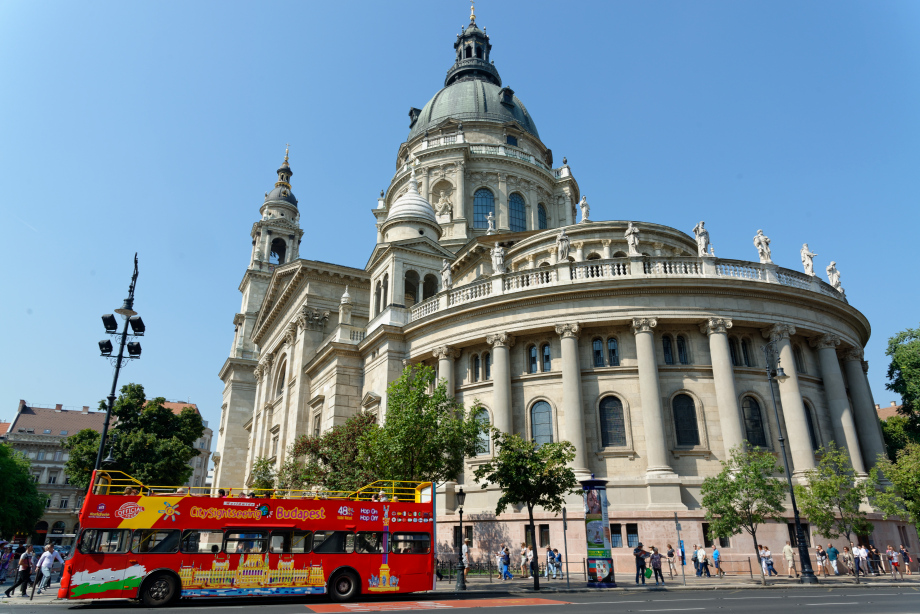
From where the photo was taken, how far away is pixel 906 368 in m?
43.6

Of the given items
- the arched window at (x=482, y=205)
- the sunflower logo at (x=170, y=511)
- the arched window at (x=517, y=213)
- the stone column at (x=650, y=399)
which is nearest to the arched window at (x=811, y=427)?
the stone column at (x=650, y=399)

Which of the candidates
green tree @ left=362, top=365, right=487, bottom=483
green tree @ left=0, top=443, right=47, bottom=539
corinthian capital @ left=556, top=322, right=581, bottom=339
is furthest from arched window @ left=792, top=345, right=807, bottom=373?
green tree @ left=0, top=443, right=47, bottom=539

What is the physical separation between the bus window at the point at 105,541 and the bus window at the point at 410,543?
7.28 m

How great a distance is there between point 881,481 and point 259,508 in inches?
1069

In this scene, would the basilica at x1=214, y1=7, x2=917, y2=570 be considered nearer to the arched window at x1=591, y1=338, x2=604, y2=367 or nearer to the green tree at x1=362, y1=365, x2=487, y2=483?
the arched window at x1=591, y1=338, x2=604, y2=367

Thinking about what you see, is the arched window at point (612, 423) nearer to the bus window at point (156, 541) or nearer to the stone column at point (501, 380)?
the stone column at point (501, 380)

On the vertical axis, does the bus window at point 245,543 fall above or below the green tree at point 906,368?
below

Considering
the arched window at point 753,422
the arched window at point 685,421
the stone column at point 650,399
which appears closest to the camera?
the stone column at point 650,399

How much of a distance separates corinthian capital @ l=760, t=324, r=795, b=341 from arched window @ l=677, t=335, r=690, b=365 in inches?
150

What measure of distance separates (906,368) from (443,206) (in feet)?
128

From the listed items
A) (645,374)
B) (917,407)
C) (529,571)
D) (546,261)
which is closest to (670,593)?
(529,571)

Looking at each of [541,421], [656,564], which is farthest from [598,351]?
[656,564]

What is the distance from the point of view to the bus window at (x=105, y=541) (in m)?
15.7

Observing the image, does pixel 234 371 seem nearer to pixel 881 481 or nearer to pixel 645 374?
pixel 645 374
